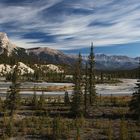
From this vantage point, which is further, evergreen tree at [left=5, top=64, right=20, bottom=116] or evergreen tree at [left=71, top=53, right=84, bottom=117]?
evergreen tree at [left=71, top=53, right=84, bottom=117]

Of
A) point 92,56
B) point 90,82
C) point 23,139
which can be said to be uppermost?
point 92,56

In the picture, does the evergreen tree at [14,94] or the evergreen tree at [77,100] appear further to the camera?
the evergreen tree at [77,100]

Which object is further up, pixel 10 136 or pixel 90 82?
pixel 90 82

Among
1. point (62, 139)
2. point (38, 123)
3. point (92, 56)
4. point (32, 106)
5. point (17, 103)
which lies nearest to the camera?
point (62, 139)

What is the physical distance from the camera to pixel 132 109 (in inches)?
1671

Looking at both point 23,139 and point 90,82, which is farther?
point 90,82

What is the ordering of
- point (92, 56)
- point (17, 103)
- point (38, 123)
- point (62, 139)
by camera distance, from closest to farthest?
point (62, 139) → point (38, 123) → point (17, 103) → point (92, 56)

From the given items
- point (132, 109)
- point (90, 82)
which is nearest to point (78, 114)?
point (132, 109)

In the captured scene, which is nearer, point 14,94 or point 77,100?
point 14,94

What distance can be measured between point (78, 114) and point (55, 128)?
15.0 m

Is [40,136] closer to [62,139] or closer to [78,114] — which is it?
[62,139]

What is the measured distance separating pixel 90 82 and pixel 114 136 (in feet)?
104

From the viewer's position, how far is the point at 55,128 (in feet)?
89.7

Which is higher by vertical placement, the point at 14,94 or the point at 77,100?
the point at 14,94
